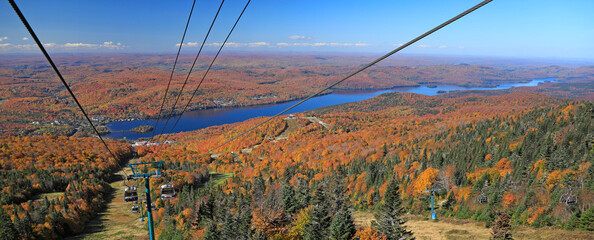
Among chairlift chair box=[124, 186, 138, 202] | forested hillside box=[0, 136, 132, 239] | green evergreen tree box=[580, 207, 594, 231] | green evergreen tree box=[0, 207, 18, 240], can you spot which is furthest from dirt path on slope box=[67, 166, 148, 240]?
green evergreen tree box=[580, 207, 594, 231]

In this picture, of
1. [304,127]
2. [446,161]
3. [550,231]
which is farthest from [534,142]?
[304,127]

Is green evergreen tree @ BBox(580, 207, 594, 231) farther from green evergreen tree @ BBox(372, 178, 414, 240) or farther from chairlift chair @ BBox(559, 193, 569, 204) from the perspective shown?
green evergreen tree @ BBox(372, 178, 414, 240)

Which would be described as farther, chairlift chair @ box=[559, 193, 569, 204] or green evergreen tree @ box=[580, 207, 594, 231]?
chairlift chair @ box=[559, 193, 569, 204]

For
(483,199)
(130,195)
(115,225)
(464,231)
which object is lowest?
(115,225)

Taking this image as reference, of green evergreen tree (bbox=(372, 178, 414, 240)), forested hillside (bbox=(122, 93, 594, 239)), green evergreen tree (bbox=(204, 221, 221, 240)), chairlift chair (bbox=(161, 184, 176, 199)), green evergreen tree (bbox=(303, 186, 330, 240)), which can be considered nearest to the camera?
chairlift chair (bbox=(161, 184, 176, 199))

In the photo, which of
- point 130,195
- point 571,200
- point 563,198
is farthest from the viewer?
point 563,198

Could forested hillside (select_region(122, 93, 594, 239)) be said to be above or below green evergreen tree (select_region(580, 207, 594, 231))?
below

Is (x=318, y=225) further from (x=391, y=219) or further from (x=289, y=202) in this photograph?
(x=289, y=202)

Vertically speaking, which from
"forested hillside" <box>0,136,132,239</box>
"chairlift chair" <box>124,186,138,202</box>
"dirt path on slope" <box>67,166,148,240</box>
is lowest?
"dirt path on slope" <box>67,166,148,240</box>

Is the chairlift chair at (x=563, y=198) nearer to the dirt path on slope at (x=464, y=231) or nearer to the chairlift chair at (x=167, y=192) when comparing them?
the dirt path on slope at (x=464, y=231)

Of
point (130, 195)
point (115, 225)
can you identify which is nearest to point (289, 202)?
point (130, 195)

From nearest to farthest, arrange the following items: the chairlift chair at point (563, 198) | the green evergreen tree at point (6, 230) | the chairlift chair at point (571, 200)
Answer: the chairlift chair at point (571, 200) < the chairlift chair at point (563, 198) < the green evergreen tree at point (6, 230)

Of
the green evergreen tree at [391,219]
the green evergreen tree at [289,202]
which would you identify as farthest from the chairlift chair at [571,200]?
the green evergreen tree at [289,202]
